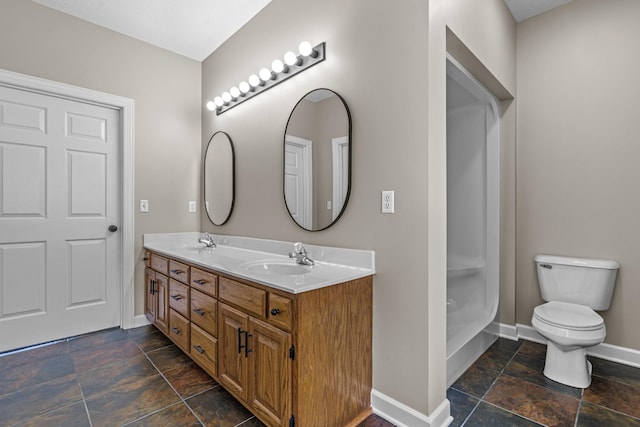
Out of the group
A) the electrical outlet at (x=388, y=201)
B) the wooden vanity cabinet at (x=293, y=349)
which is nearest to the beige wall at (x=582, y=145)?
the electrical outlet at (x=388, y=201)

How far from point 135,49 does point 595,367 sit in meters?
4.29

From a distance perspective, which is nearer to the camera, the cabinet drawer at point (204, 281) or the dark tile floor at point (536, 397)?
the dark tile floor at point (536, 397)

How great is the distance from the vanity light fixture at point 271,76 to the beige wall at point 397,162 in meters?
0.07

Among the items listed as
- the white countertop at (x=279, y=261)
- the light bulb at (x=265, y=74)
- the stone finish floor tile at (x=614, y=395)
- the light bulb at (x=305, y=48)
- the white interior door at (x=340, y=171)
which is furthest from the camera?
the light bulb at (x=265, y=74)

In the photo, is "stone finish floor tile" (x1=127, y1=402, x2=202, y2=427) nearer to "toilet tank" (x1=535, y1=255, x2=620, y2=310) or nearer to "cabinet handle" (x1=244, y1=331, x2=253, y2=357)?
"cabinet handle" (x1=244, y1=331, x2=253, y2=357)

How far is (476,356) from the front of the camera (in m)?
2.15

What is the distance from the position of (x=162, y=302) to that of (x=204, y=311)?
797 mm

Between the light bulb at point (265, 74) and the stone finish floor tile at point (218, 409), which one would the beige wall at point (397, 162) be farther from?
the stone finish floor tile at point (218, 409)

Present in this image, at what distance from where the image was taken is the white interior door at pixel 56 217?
7.55ft

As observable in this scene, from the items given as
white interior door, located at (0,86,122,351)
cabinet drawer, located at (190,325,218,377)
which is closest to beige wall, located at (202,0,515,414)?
cabinet drawer, located at (190,325,218,377)

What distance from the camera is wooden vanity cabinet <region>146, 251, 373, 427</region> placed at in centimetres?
130

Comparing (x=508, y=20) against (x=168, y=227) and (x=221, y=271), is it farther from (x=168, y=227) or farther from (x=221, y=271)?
(x=168, y=227)

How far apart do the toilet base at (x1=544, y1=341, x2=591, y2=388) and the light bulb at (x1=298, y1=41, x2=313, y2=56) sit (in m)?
2.33

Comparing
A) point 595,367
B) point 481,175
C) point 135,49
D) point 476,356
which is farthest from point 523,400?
point 135,49
